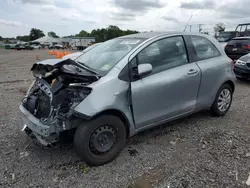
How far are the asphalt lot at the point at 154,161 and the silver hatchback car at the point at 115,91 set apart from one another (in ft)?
0.94

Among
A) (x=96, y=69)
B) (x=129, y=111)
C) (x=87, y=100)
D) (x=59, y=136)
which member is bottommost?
(x=59, y=136)

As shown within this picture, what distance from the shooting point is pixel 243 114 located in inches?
201

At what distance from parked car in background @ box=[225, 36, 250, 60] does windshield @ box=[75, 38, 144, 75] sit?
355 inches

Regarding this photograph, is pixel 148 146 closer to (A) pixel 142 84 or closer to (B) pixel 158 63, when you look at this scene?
(A) pixel 142 84

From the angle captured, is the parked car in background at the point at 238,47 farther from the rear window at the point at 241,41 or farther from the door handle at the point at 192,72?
the door handle at the point at 192,72

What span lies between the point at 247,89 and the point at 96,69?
604cm

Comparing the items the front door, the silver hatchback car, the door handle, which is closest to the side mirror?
the silver hatchback car

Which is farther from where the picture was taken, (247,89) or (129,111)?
(247,89)

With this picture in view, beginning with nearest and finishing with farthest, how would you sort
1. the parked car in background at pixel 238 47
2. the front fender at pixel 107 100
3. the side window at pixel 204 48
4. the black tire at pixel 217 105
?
the front fender at pixel 107 100 < the side window at pixel 204 48 < the black tire at pixel 217 105 < the parked car in background at pixel 238 47

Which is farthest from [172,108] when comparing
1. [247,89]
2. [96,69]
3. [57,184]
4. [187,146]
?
[247,89]

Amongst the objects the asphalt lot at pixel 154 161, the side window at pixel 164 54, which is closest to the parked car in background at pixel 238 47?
the asphalt lot at pixel 154 161

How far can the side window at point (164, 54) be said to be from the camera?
349 centimetres

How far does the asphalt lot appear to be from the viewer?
282 centimetres

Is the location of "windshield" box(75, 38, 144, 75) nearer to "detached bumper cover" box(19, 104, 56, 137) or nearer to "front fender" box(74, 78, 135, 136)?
"front fender" box(74, 78, 135, 136)
